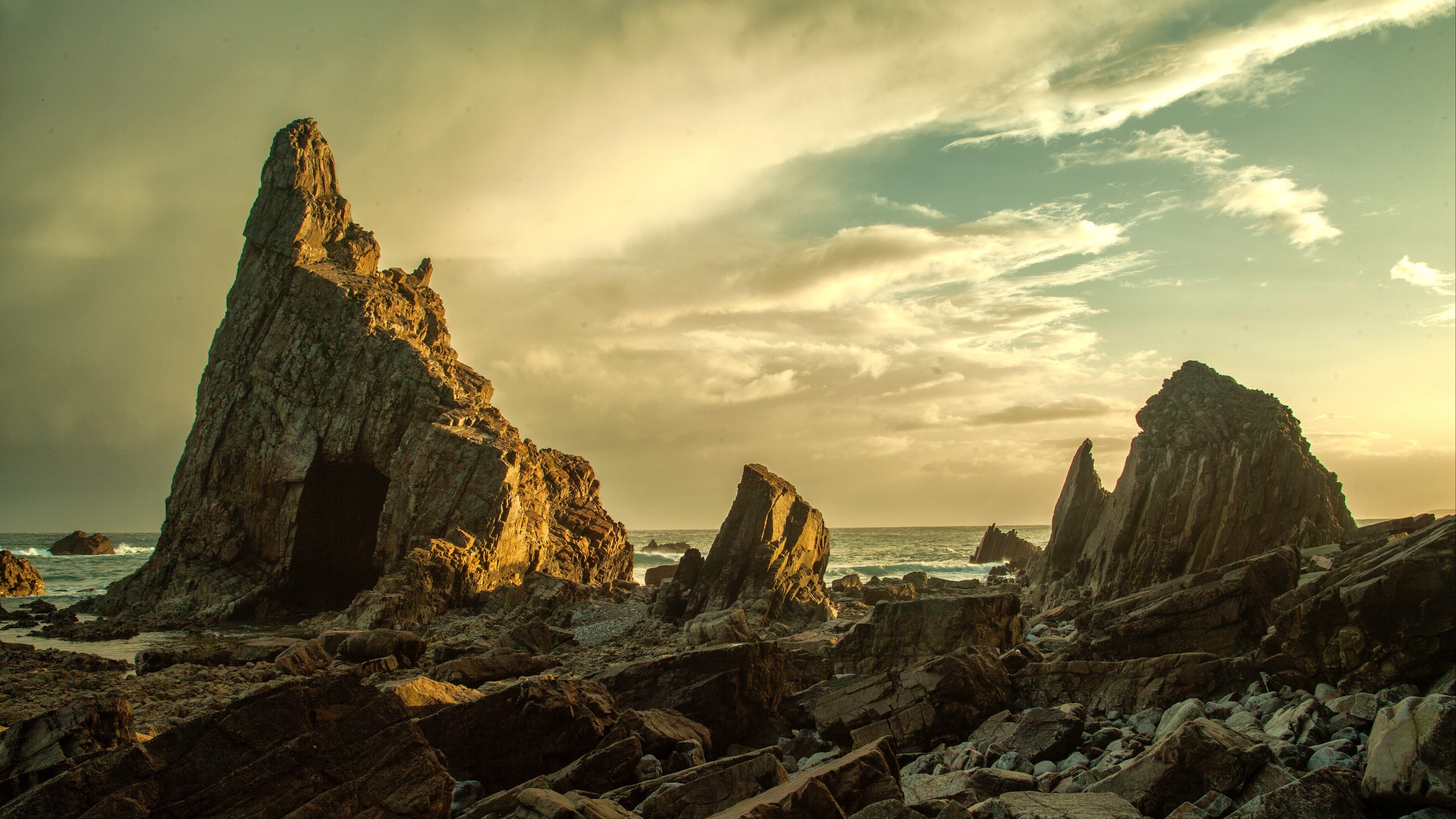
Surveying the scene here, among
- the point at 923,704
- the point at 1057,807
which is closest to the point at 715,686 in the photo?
the point at 923,704

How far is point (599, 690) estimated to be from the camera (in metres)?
11.1

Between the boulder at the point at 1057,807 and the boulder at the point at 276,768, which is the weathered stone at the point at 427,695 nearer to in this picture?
the boulder at the point at 276,768

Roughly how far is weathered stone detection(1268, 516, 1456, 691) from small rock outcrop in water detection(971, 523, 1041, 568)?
72.1m

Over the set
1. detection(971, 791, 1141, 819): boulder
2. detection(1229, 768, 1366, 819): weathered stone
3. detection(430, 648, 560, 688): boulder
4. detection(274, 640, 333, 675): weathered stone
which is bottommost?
detection(274, 640, 333, 675): weathered stone

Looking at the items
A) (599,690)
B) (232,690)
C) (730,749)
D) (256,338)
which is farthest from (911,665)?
(256,338)

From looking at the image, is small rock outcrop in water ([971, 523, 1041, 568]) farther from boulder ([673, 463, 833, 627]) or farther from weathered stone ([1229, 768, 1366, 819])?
weathered stone ([1229, 768, 1366, 819])

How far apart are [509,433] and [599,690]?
27393 millimetres

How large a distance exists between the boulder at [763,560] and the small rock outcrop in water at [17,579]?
138ft

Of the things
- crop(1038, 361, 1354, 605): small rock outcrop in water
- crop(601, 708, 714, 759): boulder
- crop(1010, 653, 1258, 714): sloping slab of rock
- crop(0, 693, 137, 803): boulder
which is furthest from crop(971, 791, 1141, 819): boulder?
crop(1038, 361, 1354, 605): small rock outcrop in water

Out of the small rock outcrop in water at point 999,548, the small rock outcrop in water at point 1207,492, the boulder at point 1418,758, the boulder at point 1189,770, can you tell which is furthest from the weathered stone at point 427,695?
the small rock outcrop in water at point 999,548

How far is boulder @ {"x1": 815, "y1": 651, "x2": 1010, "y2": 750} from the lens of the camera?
33.4ft

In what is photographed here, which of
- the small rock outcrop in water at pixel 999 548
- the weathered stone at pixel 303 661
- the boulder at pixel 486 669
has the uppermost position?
the boulder at pixel 486 669

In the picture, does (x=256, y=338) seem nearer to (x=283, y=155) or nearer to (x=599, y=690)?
(x=283, y=155)

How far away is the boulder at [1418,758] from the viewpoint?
568 centimetres
